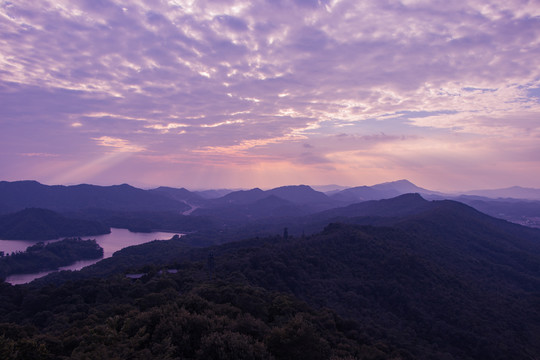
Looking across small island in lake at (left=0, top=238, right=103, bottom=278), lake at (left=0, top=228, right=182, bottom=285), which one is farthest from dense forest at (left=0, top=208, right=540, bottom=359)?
small island in lake at (left=0, top=238, right=103, bottom=278)

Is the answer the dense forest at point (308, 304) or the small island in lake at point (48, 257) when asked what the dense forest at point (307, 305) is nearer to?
the dense forest at point (308, 304)

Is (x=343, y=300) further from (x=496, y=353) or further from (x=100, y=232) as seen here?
(x=100, y=232)

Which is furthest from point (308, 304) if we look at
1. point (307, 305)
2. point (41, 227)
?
point (41, 227)

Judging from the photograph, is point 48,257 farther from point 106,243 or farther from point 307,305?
point 307,305

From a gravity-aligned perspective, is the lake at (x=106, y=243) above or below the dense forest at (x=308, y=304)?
below

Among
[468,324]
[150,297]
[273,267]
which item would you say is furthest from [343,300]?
[150,297]

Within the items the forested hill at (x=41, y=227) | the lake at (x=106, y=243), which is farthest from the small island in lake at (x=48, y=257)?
the forested hill at (x=41, y=227)
